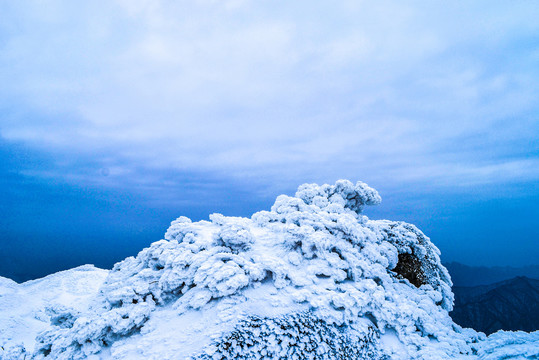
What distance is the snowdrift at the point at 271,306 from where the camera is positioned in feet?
10.4

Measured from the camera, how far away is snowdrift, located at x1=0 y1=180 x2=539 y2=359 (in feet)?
10.4

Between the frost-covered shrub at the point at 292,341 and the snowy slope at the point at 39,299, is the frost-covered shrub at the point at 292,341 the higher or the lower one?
the higher one

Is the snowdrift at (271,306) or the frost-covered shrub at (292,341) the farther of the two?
the snowdrift at (271,306)

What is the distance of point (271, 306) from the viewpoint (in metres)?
3.45

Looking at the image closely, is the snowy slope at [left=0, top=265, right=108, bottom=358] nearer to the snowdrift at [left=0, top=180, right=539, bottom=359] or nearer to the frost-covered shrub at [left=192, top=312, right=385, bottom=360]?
the snowdrift at [left=0, top=180, right=539, bottom=359]

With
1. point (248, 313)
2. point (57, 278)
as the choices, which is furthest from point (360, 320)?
point (57, 278)

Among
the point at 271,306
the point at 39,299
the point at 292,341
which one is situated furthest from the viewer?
the point at 39,299

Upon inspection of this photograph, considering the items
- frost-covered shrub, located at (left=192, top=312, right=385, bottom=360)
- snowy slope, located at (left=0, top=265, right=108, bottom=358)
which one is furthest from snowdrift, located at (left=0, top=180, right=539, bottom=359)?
snowy slope, located at (left=0, top=265, right=108, bottom=358)

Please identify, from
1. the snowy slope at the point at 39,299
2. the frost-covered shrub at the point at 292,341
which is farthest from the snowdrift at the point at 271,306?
the snowy slope at the point at 39,299

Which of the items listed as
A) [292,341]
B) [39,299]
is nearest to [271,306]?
[292,341]

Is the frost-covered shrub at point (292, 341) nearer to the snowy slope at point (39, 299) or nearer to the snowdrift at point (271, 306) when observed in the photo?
the snowdrift at point (271, 306)

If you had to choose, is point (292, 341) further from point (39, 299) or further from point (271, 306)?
point (39, 299)

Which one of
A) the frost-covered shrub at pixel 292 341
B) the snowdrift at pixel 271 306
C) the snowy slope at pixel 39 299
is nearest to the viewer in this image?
the frost-covered shrub at pixel 292 341

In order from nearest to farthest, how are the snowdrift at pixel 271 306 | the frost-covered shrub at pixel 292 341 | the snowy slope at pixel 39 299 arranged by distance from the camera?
the frost-covered shrub at pixel 292 341
the snowdrift at pixel 271 306
the snowy slope at pixel 39 299
